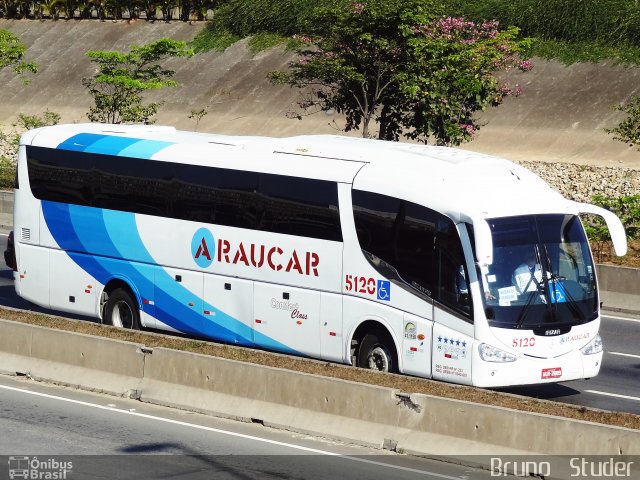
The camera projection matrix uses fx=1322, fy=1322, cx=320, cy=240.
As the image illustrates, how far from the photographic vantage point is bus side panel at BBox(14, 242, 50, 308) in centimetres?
2427

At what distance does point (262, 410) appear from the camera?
17.0 m

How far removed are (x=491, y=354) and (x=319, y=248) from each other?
3.61m

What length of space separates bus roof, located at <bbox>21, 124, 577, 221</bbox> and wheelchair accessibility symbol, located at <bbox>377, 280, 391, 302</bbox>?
127 cm

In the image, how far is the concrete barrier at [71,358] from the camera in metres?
18.6

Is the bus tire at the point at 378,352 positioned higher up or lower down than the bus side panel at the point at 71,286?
lower down

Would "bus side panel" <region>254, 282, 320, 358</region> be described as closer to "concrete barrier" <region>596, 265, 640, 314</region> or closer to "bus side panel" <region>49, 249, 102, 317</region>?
"bus side panel" <region>49, 249, 102, 317</region>

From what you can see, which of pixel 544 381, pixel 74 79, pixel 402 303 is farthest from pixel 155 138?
pixel 74 79

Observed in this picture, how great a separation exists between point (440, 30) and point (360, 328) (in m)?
20.7

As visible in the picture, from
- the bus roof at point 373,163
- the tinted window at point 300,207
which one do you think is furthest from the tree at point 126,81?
the tinted window at point 300,207

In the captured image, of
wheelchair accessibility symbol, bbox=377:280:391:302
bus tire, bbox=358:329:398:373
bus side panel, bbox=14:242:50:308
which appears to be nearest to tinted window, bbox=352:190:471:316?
wheelchair accessibility symbol, bbox=377:280:391:302

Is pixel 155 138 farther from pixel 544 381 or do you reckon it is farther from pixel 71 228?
pixel 544 381

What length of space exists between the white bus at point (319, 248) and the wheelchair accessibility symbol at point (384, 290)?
46 mm

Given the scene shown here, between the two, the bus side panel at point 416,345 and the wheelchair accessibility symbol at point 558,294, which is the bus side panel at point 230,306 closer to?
the bus side panel at point 416,345

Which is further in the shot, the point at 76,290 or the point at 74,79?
the point at 74,79
